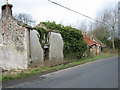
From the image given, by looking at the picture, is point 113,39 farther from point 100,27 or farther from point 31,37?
point 31,37

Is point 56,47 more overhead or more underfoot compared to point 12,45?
more underfoot

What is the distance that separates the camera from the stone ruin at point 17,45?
1495 cm

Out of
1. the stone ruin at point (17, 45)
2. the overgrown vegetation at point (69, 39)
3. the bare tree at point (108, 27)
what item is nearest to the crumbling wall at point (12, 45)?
the stone ruin at point (17, 45)

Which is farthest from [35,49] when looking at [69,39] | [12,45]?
[69,39]

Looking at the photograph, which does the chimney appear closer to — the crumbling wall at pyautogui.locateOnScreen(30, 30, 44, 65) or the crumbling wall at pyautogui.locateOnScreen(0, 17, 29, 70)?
the crumbling wall at pyautogui.locateOnScreen(0, 17, 29, 70)

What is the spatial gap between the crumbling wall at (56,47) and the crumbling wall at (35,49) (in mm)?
1664

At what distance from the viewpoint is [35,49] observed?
16047 millimetres

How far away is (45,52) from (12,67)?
4.28m

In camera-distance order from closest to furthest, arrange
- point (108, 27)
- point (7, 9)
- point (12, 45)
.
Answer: point (12, 45)
point (7, 9)
point (108, 27)

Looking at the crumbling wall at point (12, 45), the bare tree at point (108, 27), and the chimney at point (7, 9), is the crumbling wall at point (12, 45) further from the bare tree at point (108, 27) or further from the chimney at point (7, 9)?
the bare tree at point (108, 27)

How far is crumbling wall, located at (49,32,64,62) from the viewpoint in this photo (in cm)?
1817

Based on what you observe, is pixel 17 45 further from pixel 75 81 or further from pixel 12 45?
pixel 75 81

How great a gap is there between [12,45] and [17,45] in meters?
0.83

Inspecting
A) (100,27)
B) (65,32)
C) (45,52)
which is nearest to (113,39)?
(100,27)
